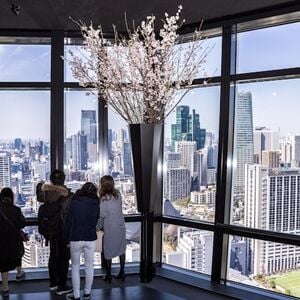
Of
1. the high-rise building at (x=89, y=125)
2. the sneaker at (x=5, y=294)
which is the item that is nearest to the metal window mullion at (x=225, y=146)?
the high-rise building at (x=89, y=125)


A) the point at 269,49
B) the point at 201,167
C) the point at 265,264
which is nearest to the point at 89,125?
the point at 201,167

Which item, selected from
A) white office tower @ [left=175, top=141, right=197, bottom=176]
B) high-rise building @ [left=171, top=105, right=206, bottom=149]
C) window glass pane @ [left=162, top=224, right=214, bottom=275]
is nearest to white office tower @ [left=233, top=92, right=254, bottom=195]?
high-rise building @ [left=171, top=105, right=206, bottom=149]

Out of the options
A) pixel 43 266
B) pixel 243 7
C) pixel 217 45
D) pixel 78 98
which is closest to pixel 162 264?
pixel 43 266

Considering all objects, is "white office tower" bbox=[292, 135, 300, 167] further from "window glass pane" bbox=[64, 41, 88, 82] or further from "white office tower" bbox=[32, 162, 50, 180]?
"white office tower" bbox=[32, 162, 50, 180]

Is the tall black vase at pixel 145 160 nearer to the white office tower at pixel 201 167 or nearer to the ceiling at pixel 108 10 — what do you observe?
the white office tower at pixel 201 167

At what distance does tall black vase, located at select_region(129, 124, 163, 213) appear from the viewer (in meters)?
4.51

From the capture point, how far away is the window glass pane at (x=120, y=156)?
19.0ft

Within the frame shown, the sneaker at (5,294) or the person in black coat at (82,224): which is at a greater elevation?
the person in black coat at (82,224)

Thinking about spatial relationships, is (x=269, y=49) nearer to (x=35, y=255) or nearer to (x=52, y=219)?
(x=52, y=219)

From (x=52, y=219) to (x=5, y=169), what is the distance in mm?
1476

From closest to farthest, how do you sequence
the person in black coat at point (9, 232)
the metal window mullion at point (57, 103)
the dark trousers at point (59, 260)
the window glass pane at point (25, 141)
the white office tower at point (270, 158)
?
the person in black coat at point (9, 232) < the dark trousers at point (59, 260) < the white office tower at point (270, 158) < the metal window mullion at point (57, 103) < the window glass pane at point (25, 141)

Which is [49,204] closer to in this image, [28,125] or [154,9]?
[28,125]

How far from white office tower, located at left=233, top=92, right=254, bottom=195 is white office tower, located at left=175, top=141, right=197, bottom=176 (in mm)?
623

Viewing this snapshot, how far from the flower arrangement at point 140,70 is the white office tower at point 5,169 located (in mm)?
1979
